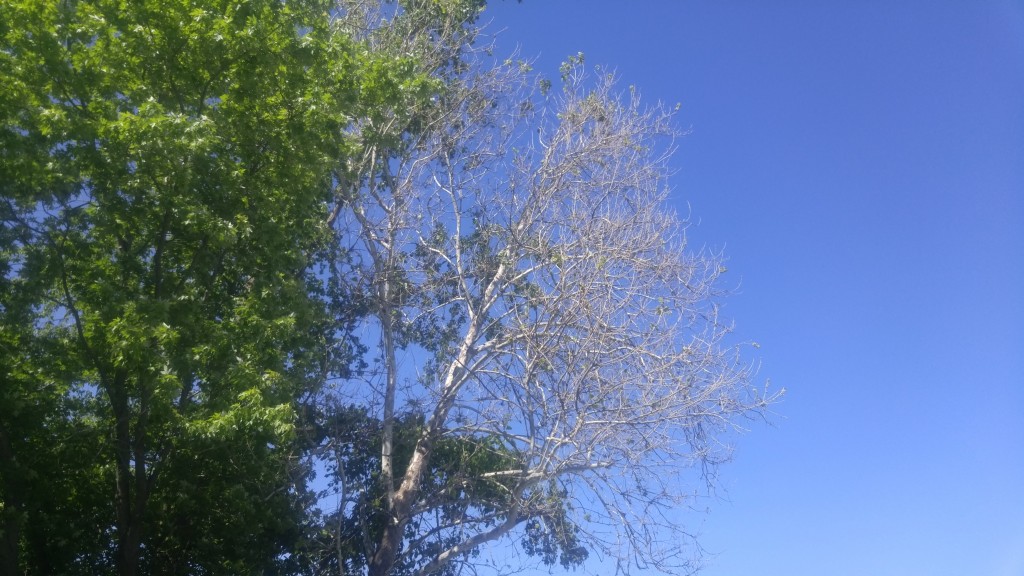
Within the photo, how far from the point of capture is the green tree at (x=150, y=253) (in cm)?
825

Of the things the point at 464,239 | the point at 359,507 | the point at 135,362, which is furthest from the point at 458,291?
the point at 135,362

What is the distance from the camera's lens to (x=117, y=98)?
916 centimetres

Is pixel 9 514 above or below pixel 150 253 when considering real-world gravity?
below

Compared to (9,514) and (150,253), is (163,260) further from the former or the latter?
(9,514)

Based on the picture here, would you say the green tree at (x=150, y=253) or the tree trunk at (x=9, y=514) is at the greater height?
the green tree at (x=150, y=253)

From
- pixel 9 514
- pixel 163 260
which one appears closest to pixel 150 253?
pixel 163 260

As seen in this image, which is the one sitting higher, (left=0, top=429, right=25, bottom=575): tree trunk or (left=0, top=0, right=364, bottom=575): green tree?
(left=0, top=0, right=364, bottom=575): green tree

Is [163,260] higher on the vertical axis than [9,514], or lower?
higher

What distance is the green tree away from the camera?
8250mm

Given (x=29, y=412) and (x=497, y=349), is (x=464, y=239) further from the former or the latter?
(x=29, y=412)

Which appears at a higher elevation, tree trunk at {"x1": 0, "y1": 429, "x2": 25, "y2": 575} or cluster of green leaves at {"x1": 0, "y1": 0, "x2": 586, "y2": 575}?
cluster of green leaves at {"x1": 0, "y1": 0, "x2": 586, "y2": 575}

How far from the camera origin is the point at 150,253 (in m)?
9.63

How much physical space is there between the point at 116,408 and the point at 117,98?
3.26m

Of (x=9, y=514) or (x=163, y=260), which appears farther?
(x=163, y=260)
